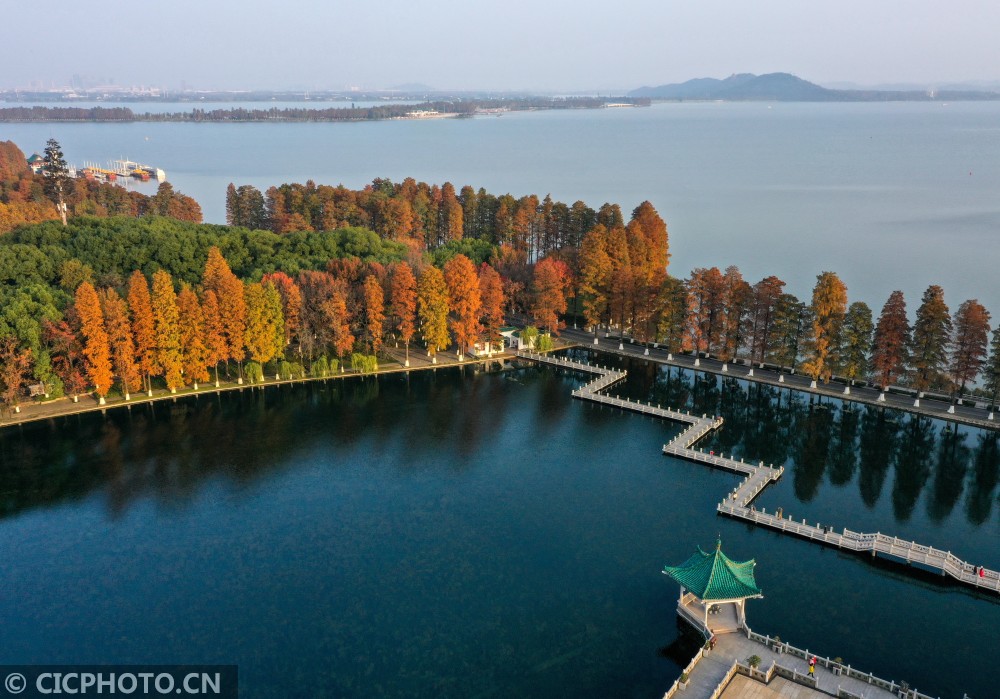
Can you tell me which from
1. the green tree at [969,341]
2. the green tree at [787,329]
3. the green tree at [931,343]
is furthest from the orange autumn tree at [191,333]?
the green tree at [969,341]

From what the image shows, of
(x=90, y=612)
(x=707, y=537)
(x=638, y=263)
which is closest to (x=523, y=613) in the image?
(x=707, y=537)

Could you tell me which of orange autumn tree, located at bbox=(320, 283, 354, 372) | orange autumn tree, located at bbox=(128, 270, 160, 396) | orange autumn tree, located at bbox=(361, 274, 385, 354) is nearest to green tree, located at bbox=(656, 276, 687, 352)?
orange autumn tree, located at bbox=(361, 274, 385, 354)

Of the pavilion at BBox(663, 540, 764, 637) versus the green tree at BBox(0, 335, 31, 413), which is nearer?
the pavilion at BBox(663, 540, 764, 637)

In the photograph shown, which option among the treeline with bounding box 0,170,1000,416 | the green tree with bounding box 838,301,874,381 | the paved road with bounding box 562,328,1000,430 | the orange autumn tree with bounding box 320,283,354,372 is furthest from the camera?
the orange autumn tree with bounding box 320,283,354,372

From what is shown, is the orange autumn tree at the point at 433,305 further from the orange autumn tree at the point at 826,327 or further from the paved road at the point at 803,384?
the orange autumn tree at the point at 826,327

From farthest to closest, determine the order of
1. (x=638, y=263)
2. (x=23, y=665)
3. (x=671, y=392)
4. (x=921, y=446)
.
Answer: (x=638, y=263), (x=671, y=392), (x=921, y=446), (x=23, y=665)

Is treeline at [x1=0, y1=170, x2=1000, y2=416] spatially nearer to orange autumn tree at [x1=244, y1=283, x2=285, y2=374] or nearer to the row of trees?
the row of trees

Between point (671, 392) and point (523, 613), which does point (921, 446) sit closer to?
point (671, 392)

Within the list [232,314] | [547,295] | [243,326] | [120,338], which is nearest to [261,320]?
[243,326]
